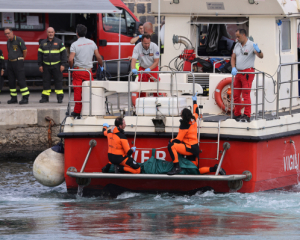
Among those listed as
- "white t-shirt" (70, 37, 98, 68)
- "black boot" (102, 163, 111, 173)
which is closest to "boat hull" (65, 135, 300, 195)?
"black boot" (102, 163, 111, 173)

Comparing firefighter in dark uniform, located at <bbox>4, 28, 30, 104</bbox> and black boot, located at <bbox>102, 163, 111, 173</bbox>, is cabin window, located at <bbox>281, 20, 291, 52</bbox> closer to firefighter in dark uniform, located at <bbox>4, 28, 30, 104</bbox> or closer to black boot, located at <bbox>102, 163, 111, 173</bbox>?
black boot, located at <bbox>102, 163, 111, 173</bbox>

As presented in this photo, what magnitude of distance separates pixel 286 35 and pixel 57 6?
582 centimetres

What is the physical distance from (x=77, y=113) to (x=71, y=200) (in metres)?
1.35

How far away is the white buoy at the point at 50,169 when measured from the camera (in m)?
7.86

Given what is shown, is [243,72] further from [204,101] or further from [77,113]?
[77,113]

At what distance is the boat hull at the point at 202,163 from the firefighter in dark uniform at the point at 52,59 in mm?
4422

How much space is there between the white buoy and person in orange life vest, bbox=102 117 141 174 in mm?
1052

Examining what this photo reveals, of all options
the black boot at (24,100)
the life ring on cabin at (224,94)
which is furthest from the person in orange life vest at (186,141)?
the black boot at (24,100)

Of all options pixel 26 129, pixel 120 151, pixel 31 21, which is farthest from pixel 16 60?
pixel 120 151

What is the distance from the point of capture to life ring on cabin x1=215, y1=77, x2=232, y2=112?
26.3 ft

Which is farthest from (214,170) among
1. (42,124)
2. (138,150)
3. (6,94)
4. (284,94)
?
(6,94)

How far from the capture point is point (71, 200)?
7.57 m

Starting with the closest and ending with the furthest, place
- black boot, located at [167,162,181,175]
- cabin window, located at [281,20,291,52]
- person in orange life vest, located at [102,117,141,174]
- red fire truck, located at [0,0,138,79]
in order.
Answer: black boot, located at [167,162,181,175], person in orange life vest, located at [102,117,141,174], cabin window, located at [281,20,291,52], red fire truck, located at [0,0,138,79]

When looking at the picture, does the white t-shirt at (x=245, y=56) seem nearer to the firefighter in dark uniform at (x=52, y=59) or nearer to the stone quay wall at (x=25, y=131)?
the stone quay wall at (x=25, y=131)
